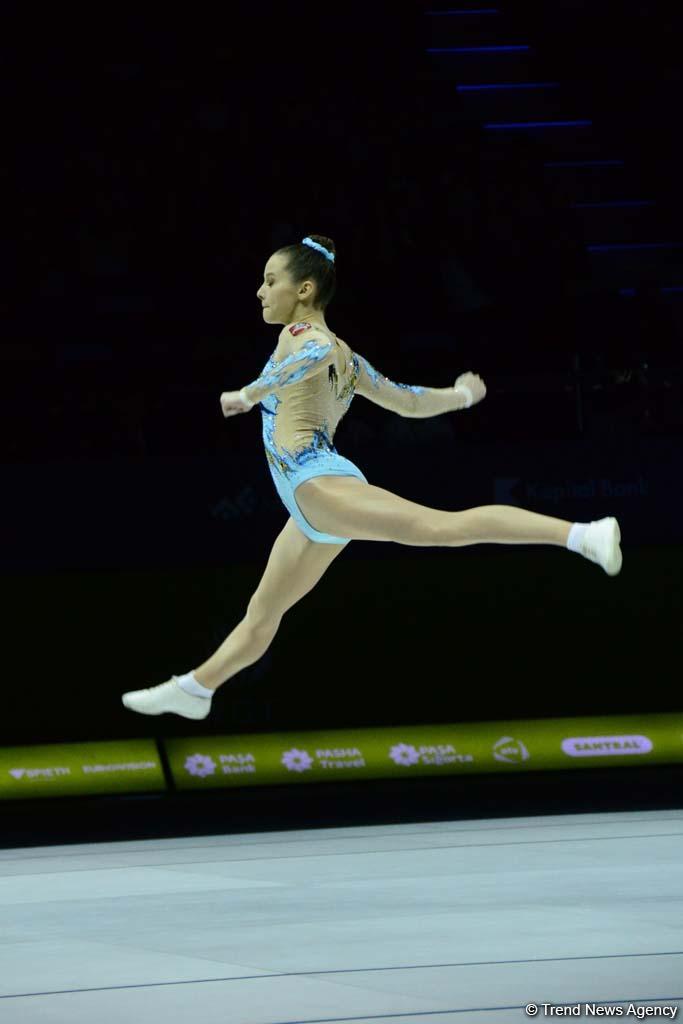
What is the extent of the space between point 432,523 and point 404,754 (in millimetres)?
3560

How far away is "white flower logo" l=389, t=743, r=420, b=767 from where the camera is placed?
26.9 feet

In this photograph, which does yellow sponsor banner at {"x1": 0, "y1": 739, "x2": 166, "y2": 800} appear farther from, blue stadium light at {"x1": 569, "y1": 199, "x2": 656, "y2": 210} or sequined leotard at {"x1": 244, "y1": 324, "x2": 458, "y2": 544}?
blue stadium light at {"x1": 569, "y1": 199, "x2": 656, "y2": 210}

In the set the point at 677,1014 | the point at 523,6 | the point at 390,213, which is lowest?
the point at 677,1014

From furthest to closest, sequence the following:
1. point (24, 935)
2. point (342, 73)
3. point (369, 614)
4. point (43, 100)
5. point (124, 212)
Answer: point (342, 73) < point (43, 100) < point (124, 212) < point (369, 614) < point (24, 935)

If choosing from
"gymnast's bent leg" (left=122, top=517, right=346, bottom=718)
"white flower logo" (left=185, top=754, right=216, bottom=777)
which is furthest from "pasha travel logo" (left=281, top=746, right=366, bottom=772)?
"gymnast's bent leg" (left=122, top=517, right=346, bottom=718)

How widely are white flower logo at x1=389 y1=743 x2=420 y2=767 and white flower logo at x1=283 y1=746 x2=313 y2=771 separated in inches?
17.4

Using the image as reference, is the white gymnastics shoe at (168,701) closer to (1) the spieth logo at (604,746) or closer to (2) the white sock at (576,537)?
(2) the white sock at (576,537)

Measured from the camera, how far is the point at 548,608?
8.32 m

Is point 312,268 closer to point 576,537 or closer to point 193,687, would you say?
point 576,537

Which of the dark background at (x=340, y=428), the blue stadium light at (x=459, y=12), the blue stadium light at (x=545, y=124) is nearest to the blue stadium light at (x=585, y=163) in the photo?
the blue stadium light at (x=545, y=124)

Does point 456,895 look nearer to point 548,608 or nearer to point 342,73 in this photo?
point 548,608

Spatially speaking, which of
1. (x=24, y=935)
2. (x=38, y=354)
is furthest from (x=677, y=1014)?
(x=38, y=354)

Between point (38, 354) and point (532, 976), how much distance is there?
199 inches

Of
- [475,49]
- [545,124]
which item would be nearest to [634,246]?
[545,124]
